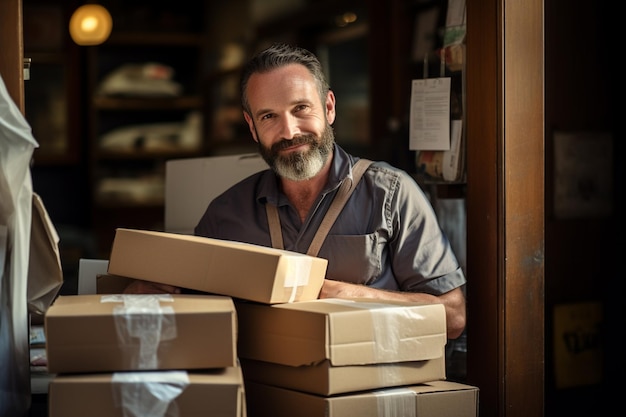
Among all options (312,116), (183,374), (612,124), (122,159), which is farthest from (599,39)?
(122,159)

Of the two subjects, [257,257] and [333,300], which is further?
[333,300]

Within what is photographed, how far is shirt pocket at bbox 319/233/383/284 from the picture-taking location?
2453mm

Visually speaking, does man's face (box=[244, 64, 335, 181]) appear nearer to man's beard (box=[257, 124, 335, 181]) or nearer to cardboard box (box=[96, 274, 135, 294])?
man's beard (box=[257, 124, 335, 181])

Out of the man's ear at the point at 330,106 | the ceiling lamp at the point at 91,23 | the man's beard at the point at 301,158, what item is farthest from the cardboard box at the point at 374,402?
the ceiling lamp at the point at 91,23

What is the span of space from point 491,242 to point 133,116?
472cm

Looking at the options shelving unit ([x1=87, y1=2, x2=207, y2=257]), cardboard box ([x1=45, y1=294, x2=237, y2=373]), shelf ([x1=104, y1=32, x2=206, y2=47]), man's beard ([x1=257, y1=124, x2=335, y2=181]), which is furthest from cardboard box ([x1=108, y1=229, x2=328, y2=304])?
shelf ([x1=104, y1=32, x2=206, y2=47])

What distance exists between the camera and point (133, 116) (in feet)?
22.0

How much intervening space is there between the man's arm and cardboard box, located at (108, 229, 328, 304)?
147mm

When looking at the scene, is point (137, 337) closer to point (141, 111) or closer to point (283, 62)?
point (283, 62)

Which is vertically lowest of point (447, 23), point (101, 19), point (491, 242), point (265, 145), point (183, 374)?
point (183, 374)

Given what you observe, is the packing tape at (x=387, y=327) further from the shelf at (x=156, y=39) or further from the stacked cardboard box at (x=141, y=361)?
the shelf at (x=156, y=39)

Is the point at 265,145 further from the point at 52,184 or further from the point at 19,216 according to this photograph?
the point at 52,184

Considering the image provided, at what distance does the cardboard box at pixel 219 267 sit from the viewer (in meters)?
1.93

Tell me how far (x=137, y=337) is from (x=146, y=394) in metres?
0.11
